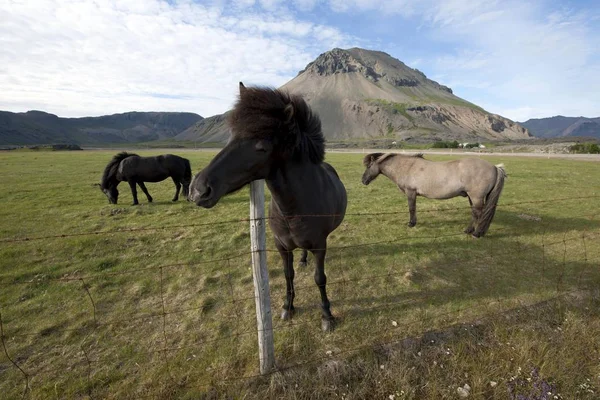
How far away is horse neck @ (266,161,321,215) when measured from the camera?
2726mm

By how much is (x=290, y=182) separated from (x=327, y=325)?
2154mm

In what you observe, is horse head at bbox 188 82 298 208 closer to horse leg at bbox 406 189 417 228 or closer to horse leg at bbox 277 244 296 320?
horse leg at bbox 277 244 296 320

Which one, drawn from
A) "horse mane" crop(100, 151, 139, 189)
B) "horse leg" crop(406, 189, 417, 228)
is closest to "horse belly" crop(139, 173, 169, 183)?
"horse mane" crop(100, 151, 139, 189)

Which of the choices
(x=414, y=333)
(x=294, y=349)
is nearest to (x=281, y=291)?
(x=294, y=349)

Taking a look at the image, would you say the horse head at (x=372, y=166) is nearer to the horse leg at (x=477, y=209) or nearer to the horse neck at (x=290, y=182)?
the horse leg at (x=477, y=209)

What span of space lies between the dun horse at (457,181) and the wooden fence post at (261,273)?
19.1ft

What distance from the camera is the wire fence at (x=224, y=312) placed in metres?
3.12

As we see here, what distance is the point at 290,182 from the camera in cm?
283

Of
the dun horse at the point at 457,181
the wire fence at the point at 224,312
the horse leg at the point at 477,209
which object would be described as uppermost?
the dun horse at the point at 457,181

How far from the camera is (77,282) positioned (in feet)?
16.4

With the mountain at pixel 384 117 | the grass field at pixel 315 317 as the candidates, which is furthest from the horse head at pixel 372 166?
the mountain at pixel 384 117

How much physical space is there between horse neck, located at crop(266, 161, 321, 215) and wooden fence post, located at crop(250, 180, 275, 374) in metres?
0.19

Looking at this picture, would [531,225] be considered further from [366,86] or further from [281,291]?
[366,86]

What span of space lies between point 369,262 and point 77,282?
5.64 metres
